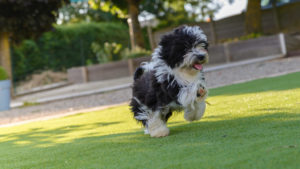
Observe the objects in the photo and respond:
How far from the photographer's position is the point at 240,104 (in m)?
6.78

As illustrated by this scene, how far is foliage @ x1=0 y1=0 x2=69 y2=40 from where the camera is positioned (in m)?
15.7

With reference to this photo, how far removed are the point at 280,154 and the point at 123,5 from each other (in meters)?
21.3

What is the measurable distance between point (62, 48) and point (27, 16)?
9.65 metres

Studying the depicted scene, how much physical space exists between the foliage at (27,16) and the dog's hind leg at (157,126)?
1170 cm

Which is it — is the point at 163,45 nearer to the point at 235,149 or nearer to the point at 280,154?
the point at 235,149

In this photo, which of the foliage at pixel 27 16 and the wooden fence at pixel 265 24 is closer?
the foliage at pixel 27 16

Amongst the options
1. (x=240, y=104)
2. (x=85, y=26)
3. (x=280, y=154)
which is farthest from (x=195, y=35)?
(x=85, y=26)

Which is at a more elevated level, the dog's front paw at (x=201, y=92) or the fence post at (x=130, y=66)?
the dog's front paw at (x=201, y=92)

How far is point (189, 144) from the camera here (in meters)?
4.09

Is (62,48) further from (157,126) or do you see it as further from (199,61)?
(199,61)

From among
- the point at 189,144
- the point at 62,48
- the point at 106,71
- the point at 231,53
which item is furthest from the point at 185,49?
the point at 62,48

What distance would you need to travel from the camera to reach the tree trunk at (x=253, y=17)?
73.8 ft

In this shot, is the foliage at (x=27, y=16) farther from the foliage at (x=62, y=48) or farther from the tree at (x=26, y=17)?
the foliage at (x=62, y=48)

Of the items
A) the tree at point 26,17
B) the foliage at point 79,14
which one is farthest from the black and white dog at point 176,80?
the foliage at point 79,14
